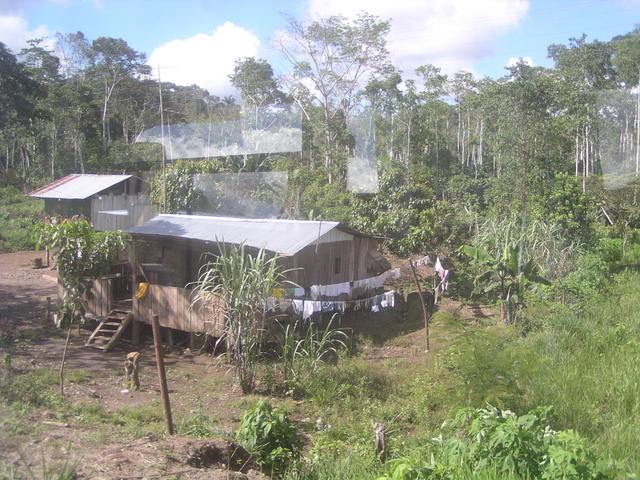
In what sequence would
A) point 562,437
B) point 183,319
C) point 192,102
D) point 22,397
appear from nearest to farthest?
point 562,437, point 22,397, point 183,319, point 192,102

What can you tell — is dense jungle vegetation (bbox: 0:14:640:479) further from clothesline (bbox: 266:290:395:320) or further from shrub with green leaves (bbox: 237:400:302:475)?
clothesline (bbox: 266:290:395:320)

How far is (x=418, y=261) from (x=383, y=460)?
8.59 meters

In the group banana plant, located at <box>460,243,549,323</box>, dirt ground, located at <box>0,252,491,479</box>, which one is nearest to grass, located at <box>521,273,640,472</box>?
banana plant, located at <box>460,243,549,323</box>

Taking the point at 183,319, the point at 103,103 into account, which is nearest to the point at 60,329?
the point at 183,319

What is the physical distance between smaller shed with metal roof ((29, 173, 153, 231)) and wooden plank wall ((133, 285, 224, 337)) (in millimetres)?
2049

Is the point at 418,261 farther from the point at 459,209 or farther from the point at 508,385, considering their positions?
the point at 508,385

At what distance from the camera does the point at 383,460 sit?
474 cm

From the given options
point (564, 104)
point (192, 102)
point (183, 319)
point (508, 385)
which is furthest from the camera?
point (564, 104)

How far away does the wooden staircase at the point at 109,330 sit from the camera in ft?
32.0

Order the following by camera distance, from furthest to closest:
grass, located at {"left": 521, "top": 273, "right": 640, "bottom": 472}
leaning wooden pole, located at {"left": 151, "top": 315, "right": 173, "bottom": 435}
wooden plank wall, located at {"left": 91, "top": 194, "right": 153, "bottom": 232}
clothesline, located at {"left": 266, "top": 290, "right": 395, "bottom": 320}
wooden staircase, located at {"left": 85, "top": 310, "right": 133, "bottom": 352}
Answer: wooden plank wall, located at {"left": 91, "top": 194, "right": 153, "bottom": 232}, wooden staircase, located at {"left": 85, "top": 310, "right": 133, "bottom": 352}, clothesline, located at {"left": 266, "top": 290, "right": 395, "bottom": 320}, leaning wooden pole, located at {"left": 151, "top": 315, "right": 173, "bottom": 435}, grass, located at {"left": 521, "top": 273, "right": 640, "bottom": 472}

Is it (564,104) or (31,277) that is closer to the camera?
(31,277)

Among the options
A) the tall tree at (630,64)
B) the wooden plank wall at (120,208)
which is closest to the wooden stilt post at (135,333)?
the wooden plank wall at (120,208)

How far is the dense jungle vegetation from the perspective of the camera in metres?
4.79

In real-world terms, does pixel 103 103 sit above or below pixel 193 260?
above
